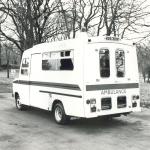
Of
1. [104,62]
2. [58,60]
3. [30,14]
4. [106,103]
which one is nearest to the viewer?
[106,103]

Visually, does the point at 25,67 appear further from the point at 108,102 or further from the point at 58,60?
the point at 108,102

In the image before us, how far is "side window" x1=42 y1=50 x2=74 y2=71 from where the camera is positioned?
→ 10.5 meters

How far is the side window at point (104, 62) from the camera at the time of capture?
33.9 ft

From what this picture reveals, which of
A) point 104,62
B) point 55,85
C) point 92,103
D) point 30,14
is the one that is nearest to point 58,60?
Result: point 55,85

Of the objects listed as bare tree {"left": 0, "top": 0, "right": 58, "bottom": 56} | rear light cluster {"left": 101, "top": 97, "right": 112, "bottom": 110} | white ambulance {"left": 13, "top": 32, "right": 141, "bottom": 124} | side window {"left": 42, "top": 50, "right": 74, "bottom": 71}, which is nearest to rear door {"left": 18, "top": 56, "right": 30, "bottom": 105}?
white ambulance {"left": 13, "top": 32, "right": 141, "bottom": 124}

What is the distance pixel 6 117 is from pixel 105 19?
10006 millimetres

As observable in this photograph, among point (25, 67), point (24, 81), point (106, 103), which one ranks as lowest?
point (106, 103)

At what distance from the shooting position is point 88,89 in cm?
991

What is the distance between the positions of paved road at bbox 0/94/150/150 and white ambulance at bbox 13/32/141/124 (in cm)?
50

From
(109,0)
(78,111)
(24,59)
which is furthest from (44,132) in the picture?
(109,0)

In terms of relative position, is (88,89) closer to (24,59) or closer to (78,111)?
(78,111)

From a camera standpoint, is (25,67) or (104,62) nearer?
(104,62)

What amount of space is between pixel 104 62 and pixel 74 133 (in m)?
2.40

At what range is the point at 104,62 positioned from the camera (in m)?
10.5
